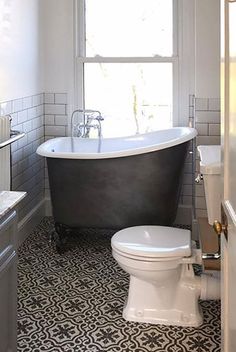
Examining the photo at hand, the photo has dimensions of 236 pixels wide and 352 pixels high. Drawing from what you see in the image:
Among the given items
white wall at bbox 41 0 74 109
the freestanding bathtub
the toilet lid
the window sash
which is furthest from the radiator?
the window sash

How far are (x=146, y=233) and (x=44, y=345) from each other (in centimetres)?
87

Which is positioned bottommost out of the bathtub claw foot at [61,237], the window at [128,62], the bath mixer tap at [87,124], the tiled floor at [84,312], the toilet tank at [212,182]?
the tiled floor at [84,312]

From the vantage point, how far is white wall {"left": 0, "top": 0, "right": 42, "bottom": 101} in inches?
140

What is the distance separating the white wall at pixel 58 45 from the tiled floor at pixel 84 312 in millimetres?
1619

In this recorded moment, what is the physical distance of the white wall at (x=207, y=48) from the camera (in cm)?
390

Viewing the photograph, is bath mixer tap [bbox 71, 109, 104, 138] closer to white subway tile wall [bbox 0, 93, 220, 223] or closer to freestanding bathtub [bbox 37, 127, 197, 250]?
white subway tile wall [bbox 0, 93, 220, 223]

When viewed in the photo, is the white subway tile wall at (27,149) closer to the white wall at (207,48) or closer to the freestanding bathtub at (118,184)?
the freestanding bathtub at (118,184)

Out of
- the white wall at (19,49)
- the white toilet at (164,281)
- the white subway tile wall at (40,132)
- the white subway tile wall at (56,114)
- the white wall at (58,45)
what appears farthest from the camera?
the white subway tile wall at (56,114)

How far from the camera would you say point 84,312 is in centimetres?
284

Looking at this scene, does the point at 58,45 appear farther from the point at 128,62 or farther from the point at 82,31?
the point at 128,62

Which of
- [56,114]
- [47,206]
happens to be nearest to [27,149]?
[56,114]

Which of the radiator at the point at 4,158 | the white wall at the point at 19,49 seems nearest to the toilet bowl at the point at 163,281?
the radiator at the point at 4,158

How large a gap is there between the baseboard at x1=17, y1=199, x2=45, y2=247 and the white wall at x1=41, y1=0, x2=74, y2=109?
1106 mm

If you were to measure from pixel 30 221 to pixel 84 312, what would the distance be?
62.6 inches
